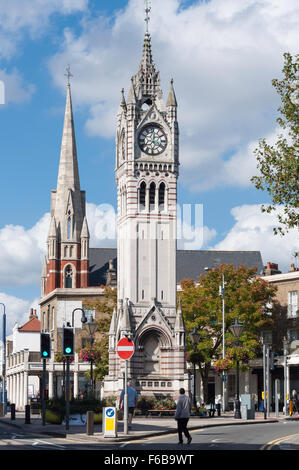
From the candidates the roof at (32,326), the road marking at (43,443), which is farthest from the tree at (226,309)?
the roof at (32,326)

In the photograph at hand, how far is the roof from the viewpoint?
417 feet

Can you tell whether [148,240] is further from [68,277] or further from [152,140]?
[68,277]

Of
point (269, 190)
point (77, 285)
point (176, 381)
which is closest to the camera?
point (269, 190)

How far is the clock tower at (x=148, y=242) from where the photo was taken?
224 feet

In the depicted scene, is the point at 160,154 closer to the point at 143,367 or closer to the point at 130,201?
the point at 130,201

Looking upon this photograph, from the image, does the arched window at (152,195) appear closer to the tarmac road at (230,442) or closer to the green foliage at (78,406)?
the green foliage at (78,406)

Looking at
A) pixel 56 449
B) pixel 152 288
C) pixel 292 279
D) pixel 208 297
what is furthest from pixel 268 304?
pixel 56 449

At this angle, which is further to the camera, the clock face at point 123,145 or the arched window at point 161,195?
the clock face at point 123,145

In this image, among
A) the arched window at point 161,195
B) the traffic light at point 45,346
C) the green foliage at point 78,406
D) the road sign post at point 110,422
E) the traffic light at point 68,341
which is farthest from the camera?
the arched window at point 161,195

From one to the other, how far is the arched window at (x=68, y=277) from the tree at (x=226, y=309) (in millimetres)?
39830

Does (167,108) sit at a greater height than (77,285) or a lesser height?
greater
